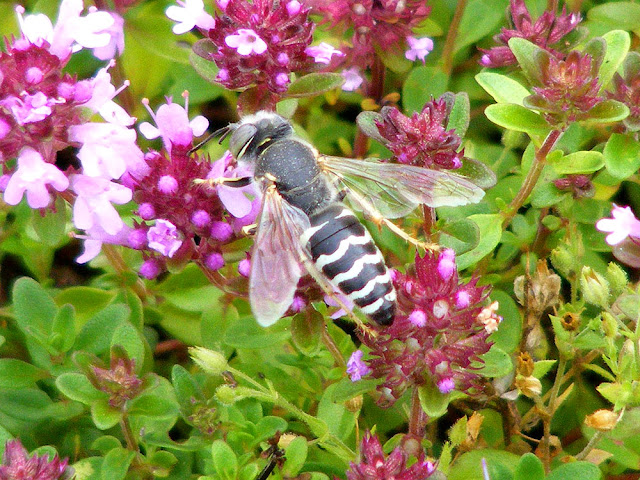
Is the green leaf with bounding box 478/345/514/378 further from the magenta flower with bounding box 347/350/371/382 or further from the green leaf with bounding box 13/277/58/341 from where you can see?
the green leaf with bounding box 13/277/58/341

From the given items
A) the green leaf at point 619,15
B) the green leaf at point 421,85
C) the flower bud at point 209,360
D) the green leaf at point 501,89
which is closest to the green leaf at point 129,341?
the flower bud at point 209,360

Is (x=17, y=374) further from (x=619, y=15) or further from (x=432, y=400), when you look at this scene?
(x=619, y=15)

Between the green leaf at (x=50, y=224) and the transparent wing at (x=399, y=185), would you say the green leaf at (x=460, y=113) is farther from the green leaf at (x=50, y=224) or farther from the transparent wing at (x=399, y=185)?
the green leaf at (x=50, y=224)

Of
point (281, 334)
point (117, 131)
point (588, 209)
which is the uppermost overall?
point (117, 131)

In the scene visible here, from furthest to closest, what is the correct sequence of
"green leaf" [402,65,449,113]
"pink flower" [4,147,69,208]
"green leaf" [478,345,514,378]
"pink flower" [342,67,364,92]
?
"green leaf" [402,65,449,113]
"pink flower" [342,67,364,92]
"green leaf" [478,345,514,378]
"pink flower" [4,147,69,208]

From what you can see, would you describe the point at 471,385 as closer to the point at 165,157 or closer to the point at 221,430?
the point at 221,430

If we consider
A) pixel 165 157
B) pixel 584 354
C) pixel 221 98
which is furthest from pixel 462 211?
pixel 221 98

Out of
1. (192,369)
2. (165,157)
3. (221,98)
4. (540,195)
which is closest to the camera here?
(165,157)

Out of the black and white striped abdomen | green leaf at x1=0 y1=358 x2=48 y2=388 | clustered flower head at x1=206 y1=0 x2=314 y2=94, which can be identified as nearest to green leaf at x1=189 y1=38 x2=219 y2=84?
clustered flower head at x1=206 y1=0 x2=314 y2=94
